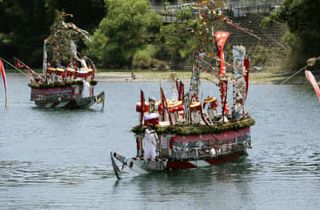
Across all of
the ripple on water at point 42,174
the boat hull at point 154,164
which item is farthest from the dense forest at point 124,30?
the boat hull at point 154,164

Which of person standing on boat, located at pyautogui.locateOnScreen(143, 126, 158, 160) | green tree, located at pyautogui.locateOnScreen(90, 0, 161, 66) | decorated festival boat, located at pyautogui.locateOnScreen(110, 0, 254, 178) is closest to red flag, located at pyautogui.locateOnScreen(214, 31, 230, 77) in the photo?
decorated festival boat, located at pyautogui.locateOnScreen(110, 0, 254, 178)

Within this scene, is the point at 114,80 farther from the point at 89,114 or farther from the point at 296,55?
the point at 89,114

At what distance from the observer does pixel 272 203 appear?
46750 mm

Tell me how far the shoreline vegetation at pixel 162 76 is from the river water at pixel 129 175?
2256cm

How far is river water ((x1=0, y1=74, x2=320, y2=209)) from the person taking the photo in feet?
155

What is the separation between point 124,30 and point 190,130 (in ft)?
281

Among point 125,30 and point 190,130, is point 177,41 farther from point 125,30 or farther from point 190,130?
point 190,130

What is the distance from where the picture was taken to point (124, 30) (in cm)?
13738

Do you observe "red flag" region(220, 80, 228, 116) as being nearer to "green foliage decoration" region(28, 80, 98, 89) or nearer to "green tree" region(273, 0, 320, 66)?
"green foliage decoration" region(28, 80, 98, 89)

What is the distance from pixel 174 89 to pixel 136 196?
31.2ft

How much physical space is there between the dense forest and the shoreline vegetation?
6.55 feet

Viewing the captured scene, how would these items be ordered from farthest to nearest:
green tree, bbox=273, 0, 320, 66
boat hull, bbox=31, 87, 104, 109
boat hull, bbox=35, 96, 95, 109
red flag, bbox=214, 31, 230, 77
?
green tree, bbox=273, 0, 320, 66, boat hull, bbox=35, 96, 95, 109, boat hull, bbox=31, 87, 104, 109, red flag, bbox=214, 31, 230, 77

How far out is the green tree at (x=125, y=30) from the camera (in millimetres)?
136625

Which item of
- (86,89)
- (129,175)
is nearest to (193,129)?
(129,175)
